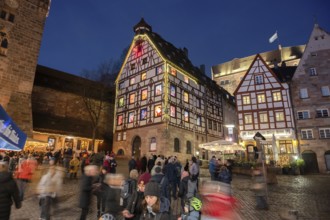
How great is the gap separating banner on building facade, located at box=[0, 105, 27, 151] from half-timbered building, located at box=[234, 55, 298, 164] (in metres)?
24.2

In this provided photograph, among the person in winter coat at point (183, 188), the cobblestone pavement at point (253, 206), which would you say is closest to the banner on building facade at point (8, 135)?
the cobblestone pavement at point (253, 206)

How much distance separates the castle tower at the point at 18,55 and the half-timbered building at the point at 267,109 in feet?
80.5

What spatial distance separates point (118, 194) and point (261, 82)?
94.3 ft


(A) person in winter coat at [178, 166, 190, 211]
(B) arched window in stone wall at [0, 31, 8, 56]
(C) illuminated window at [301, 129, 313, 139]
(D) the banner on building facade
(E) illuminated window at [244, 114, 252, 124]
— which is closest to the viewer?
(A) person in winter coat at [178, 166, 190, 211]

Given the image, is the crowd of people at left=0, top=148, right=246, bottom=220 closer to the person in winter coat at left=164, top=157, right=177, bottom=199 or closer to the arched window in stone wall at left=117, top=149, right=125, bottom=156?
the person in winter coat at left=164, top=157, right=177, bottom=199

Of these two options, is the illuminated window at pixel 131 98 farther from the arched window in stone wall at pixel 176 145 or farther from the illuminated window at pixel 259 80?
the illuminated window at pixel 259 80

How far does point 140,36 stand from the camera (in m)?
30.7

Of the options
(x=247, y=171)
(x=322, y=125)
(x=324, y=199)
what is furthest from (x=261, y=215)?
(x=322, y=125)

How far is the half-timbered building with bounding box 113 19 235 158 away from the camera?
25.8m

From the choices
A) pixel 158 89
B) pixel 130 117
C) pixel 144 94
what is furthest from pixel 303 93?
pixel 130 117

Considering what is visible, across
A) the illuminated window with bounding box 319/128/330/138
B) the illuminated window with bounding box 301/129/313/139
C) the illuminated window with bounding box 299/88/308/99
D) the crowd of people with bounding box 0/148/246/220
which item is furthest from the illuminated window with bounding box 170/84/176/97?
the crowd of people with bounding box 0/148/246/220

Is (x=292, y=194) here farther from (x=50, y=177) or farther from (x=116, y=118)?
(x=116, y=118)

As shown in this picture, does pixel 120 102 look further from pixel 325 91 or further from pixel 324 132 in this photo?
pixel 325 91

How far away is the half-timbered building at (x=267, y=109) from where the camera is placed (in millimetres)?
26719
